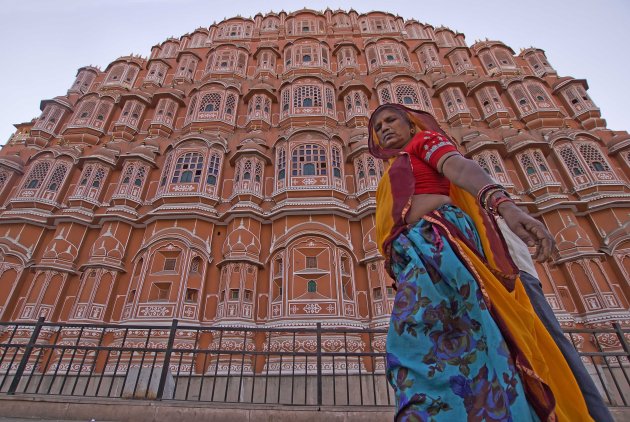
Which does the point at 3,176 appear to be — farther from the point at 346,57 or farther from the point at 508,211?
the point at 508,211

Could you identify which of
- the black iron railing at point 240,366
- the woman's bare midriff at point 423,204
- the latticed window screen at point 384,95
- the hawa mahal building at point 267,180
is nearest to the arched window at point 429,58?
the hawa mahal building at point 267,180

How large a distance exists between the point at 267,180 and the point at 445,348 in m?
12.0

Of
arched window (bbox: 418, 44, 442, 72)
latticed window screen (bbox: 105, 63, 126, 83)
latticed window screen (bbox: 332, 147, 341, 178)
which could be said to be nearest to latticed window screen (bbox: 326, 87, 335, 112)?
latticed window screen (bbox: 332, 147, 341, 178)

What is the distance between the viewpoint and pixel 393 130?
2.38 meters

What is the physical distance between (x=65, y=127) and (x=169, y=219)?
9.09 metres

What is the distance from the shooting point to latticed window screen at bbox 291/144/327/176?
1245 cm

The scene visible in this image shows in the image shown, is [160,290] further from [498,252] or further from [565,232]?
[565,232]

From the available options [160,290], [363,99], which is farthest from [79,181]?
[363,99]

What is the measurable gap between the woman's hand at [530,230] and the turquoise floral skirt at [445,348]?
0.75ft

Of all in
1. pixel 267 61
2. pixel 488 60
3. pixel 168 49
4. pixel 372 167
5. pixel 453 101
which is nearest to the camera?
pixel 372 167

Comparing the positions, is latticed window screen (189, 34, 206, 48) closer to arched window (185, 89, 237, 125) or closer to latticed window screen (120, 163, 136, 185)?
arched window (185, 89, 237, 125)

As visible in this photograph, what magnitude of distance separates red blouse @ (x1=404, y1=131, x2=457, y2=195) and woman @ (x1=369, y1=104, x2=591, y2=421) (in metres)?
0.01

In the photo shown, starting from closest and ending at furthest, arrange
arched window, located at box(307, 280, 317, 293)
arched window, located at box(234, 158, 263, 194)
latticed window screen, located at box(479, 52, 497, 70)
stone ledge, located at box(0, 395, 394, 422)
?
stone ledge, located at box(0, 395, 394, 422), arched window, located at box(307, 280, 317, 293), arched window, located at box(234, 158, 263, 194), latticed window screen, located at box(479, 52, 497, 70)

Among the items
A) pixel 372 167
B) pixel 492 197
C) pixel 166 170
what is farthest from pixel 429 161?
pixel 166 170
